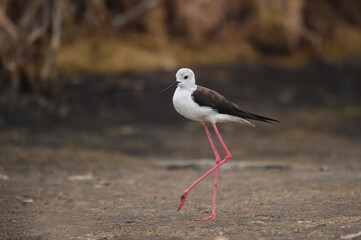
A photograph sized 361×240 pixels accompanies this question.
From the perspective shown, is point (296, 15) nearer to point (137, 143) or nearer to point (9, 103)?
point (137, 143)

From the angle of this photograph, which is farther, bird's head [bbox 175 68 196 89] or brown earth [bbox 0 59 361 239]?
bird's head [bbox 175 68 196 89]

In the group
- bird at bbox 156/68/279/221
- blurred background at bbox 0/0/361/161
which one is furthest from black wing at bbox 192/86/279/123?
blurred background at bbox 0/0/361/161

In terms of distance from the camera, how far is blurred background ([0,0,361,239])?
16.5ft

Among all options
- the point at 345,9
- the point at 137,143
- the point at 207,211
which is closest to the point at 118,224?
the point at 207,211

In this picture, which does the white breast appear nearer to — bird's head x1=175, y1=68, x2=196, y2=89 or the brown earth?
bird's head x1=175, y1=68, x2=196, y2=89

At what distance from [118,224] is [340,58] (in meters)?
9.77

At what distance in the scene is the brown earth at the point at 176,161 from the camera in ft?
14.8

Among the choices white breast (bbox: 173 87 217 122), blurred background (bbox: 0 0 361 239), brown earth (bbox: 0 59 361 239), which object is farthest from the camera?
blurred background (bbox: 0 0 361 239)

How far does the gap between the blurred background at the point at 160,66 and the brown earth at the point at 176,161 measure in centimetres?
4

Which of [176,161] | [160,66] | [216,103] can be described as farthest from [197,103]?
[160,66]

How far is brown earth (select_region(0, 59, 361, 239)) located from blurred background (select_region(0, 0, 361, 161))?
1.6 inches

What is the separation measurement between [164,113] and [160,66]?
142cm

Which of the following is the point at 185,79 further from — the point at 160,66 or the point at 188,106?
the point at 160,66

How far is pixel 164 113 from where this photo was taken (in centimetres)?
1078
